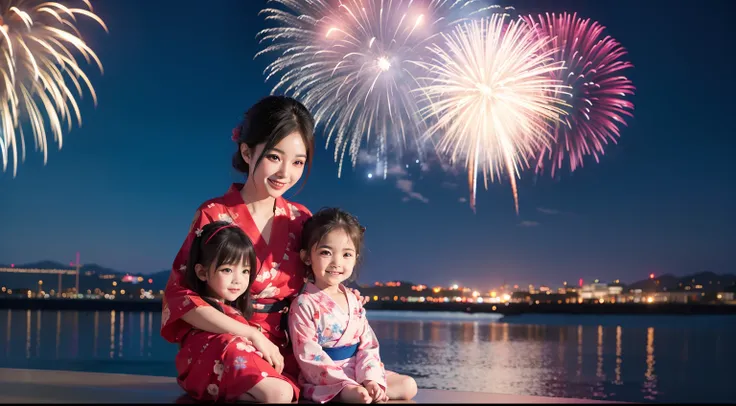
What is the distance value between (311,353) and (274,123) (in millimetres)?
1047

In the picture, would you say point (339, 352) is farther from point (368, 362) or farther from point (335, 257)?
point (335, 257)

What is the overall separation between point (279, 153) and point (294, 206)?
1.21 feet

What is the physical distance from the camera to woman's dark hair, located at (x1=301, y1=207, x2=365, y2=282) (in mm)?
3148

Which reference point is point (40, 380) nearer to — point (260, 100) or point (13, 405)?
point (13, 405)

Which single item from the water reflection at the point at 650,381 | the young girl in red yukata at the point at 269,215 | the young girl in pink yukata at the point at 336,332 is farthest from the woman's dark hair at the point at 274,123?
the water reflection at the point at 650,381

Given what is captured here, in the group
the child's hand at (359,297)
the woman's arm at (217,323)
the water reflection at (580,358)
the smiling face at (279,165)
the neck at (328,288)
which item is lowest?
the water reflection at (580,358)

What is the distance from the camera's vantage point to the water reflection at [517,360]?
144 ft

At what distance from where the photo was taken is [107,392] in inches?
125

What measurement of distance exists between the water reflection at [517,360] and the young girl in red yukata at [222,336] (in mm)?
37671

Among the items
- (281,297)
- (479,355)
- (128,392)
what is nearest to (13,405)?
(128,392)

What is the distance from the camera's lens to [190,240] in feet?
10.6

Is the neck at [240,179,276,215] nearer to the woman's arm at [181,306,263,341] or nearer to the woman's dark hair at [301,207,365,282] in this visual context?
the woman's dark hair at [301,207,365,282]

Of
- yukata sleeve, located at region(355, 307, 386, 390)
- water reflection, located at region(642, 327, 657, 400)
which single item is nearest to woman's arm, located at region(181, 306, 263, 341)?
yukata sleeve, located at region(355, 307, 386, 390)

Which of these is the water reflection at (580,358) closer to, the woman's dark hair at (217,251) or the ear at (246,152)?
the ear at (246,152)
